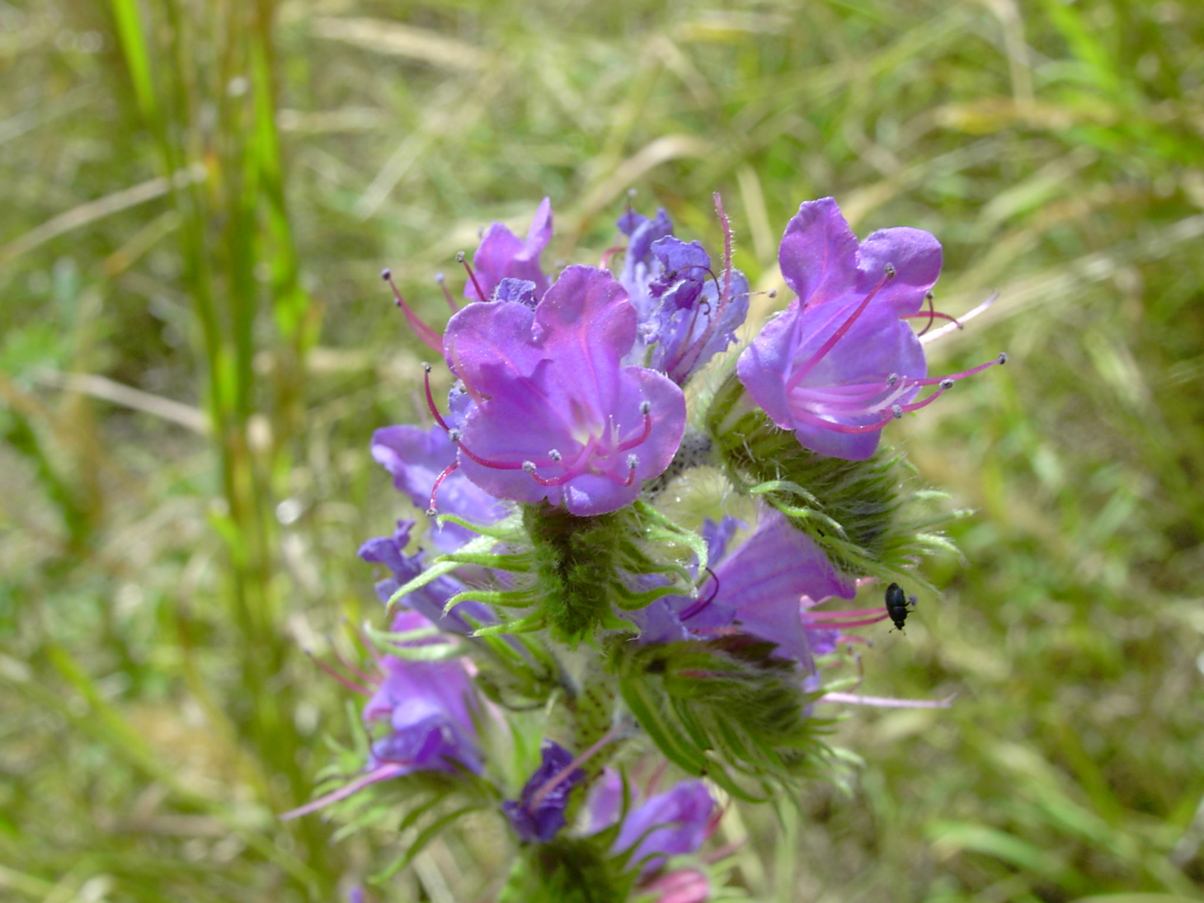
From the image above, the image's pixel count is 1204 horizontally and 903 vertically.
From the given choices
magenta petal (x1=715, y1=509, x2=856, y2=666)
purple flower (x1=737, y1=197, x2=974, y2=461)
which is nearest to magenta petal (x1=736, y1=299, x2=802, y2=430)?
purple flower (x1=737, y1=197, x2=974, y2=461)

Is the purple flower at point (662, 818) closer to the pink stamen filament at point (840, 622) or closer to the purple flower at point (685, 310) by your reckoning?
the pink stamen filament at point (840, 622)

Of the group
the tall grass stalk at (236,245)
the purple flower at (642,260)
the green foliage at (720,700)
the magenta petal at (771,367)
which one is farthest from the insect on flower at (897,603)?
the tall grass stalk at (236,245)

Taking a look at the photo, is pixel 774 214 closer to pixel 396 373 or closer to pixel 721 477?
pixel 396 373

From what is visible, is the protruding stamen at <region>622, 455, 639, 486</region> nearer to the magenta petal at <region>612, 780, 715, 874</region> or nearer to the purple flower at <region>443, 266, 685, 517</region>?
the purple flower at <region>443, 266, 685, 517</region>

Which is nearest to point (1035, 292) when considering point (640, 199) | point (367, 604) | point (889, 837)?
point (640, 199)

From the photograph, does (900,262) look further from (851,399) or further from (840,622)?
(840,622)
